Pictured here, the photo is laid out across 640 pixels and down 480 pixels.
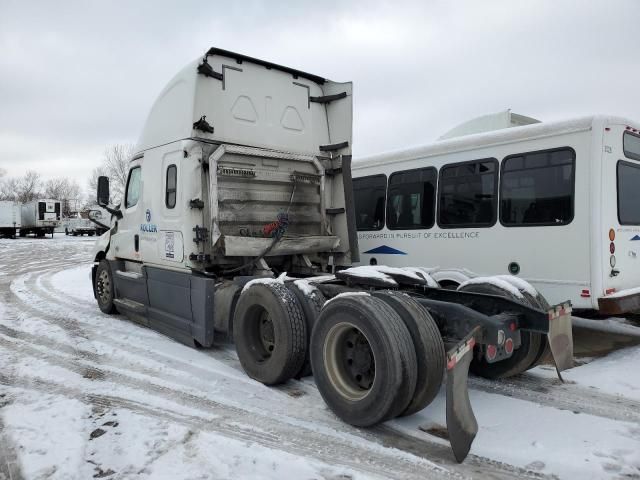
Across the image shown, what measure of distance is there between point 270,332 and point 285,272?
3.33 feet

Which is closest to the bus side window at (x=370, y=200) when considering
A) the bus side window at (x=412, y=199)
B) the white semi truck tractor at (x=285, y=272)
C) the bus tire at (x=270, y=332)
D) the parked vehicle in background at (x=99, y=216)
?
the bus side window at (x=412, y=199)

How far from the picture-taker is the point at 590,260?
233 inches

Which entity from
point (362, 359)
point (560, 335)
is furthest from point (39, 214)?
point (560, 335)

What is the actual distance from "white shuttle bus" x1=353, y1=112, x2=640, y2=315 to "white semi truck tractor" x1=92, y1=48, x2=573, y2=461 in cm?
167

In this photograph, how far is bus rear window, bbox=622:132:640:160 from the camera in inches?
244

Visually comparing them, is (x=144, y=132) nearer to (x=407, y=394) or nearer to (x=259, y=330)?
(x=259, y=330)

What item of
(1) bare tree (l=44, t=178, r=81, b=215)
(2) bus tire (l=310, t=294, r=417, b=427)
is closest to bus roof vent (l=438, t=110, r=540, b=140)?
(2) bus tire (l=310, t=294, r=417, b=427)

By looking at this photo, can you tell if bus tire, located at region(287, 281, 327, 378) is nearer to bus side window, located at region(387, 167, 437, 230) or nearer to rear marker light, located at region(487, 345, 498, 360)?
rear marker light, located at region(487, 345, 498, 360)

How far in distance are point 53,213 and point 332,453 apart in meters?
45.8

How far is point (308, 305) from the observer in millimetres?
4688

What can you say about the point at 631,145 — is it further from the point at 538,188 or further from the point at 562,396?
the point at 562,396

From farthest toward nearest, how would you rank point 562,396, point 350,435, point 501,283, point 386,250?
point 386,250
point 501,283
point 562,396
point 350,435

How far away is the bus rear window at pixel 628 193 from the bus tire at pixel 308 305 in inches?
161

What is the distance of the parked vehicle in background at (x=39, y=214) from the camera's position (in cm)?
4153
